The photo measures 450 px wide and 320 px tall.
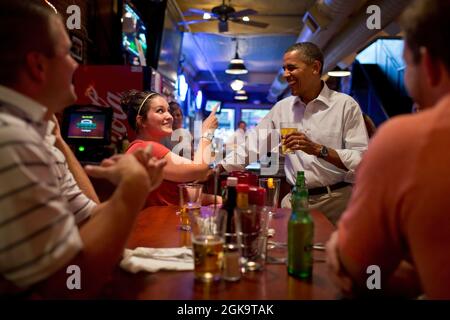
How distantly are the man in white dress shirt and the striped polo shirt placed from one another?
1884 millimetres

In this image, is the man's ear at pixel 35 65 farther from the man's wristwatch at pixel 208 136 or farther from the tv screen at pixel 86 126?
the tv screen at pixel 86 126

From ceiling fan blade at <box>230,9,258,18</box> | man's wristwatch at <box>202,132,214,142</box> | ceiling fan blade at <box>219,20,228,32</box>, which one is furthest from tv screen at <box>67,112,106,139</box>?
ceiling fan blade at <box>219,20,228,32</box>

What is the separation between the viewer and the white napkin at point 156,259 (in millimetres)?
1190

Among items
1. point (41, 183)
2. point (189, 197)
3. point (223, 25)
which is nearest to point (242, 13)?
point (223, 25)

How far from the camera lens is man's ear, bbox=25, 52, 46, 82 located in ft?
3.00

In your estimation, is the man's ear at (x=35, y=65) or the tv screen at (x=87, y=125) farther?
the tv screen at (x=87, y=125)

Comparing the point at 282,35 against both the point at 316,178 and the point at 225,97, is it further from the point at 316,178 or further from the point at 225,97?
the point at 225,97

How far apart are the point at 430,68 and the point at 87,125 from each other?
2985 millimetres

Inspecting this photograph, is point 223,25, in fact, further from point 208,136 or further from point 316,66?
point 208,136

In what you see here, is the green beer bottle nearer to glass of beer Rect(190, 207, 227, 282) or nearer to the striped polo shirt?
glass of beer Rect(190, 207, 227, 282)

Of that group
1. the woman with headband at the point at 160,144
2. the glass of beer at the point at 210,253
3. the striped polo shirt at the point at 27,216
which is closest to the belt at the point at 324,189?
the woman with headband at the point at 160,144

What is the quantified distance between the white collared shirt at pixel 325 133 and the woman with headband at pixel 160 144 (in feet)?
1.24

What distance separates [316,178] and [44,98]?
6.60 ft

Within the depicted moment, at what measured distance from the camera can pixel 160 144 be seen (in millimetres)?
2387
